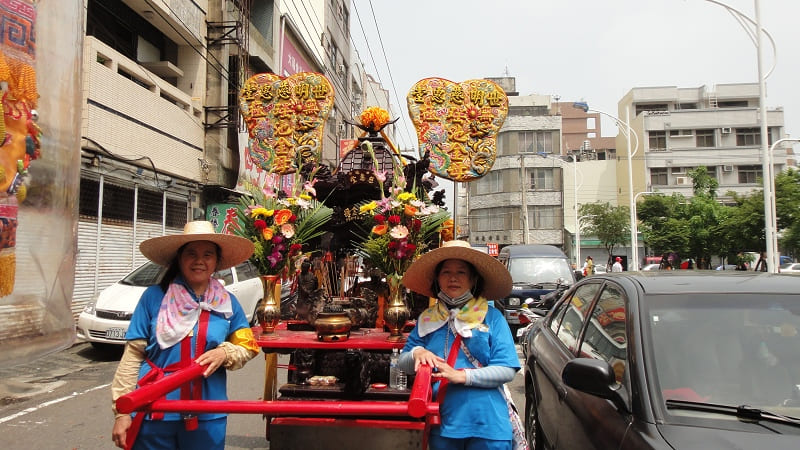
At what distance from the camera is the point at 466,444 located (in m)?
2.61

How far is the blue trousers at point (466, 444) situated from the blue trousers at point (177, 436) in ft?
3.44

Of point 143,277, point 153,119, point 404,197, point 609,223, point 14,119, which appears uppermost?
point 153,119

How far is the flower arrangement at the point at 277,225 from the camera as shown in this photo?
169 inches

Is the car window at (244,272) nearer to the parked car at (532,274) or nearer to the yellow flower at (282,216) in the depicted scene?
the parked car at (532,274)

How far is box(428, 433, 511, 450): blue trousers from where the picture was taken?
8.39 ft

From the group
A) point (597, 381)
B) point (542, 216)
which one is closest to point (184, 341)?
point (597, 381)

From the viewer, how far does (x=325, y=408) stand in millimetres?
2129

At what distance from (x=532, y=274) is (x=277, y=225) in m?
8.36

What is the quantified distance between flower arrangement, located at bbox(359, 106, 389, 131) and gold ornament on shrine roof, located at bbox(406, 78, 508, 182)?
0.39 meters

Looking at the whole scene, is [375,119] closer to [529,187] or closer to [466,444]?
[466,444]

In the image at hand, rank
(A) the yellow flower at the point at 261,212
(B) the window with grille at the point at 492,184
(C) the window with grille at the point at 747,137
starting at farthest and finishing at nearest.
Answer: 1. (B) the window with grille at the point at 492,184
2. (C) the window with grille at the point at 747,137
3. (A) the yellow flower at the point at 261,212

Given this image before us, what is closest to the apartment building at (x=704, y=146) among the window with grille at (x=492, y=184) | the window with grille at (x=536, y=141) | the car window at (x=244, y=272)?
the window with grille at (x=536, y=141)

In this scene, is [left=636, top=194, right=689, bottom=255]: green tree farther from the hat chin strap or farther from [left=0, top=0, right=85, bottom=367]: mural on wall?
[left=0, top=0, right=85, bottom=367]: mural on wall

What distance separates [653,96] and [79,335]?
46.7m
